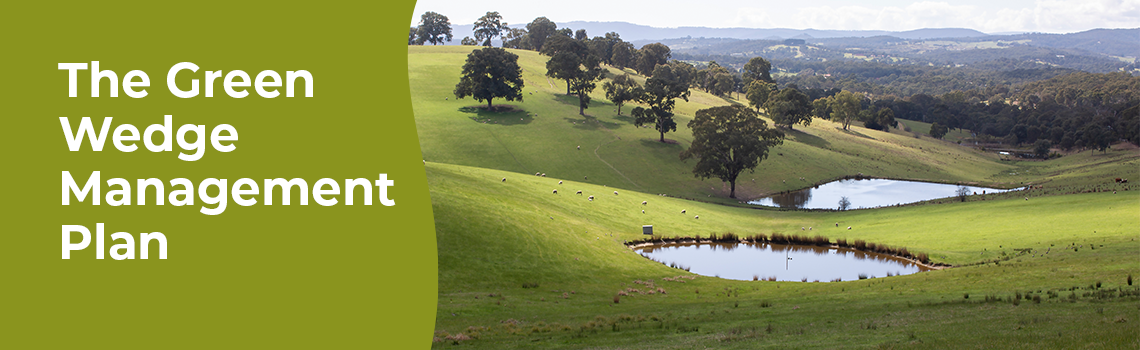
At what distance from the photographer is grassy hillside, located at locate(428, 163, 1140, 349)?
19.3m

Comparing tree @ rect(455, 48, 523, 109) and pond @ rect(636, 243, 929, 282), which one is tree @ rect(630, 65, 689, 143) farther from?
pond @ rect(636, 243, 929, 282)

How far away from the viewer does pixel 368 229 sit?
21.8 meters

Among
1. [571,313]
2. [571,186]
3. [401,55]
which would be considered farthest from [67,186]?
[571,186]

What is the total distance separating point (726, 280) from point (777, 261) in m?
11.1

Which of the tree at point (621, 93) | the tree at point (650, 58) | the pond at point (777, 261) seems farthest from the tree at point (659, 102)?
the tree at point (650, 58)

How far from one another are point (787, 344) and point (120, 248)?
1940 centimetres

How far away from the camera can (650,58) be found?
592 feet

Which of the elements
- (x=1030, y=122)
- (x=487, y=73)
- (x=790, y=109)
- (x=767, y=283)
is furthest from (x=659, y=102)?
(x=1030, y=122)

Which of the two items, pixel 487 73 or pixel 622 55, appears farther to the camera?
pixel 622 55

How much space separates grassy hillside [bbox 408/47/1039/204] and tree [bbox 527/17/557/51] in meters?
63.7

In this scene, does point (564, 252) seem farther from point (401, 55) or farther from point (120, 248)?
point (120, 248)

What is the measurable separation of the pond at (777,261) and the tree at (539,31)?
15361 cm

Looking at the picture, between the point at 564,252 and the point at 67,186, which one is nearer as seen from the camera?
the point at 67,186

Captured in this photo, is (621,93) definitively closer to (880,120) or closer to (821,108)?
(821,108)
